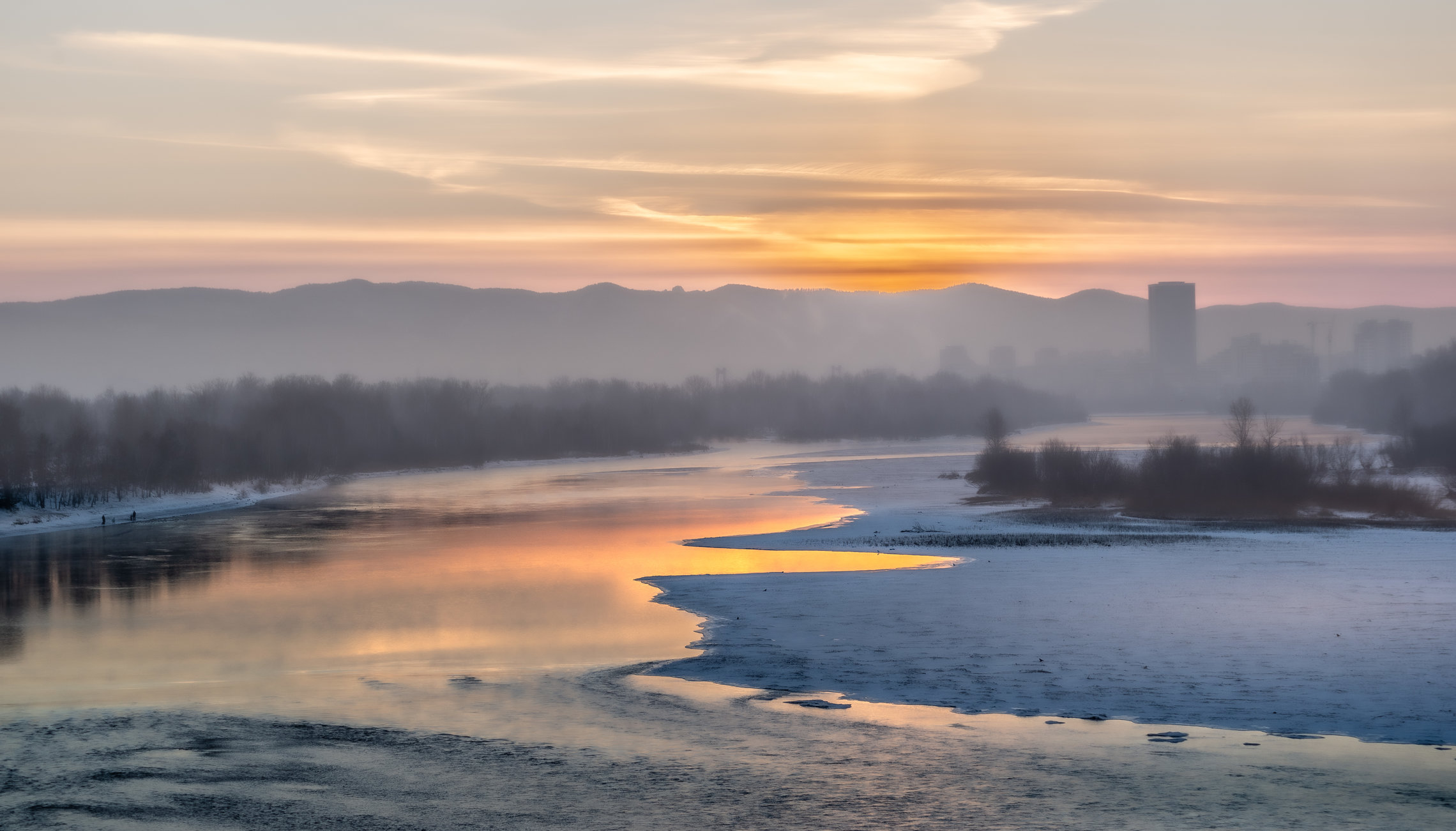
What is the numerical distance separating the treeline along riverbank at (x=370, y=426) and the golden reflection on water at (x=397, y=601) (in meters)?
14.3

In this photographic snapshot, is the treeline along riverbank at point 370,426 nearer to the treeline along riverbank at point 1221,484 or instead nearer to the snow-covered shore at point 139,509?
the snow-covered shore at point 139,509

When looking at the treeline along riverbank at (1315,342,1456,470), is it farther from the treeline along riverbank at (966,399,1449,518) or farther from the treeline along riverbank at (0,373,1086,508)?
the treeline along riverbank at (0,373,1086,508)

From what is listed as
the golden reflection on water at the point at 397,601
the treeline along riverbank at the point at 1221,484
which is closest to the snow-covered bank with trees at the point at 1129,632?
the golden reflection on water at the point at 397,601

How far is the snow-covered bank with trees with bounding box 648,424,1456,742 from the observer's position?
645 inches

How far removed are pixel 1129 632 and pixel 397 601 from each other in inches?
610

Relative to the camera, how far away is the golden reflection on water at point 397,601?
65.1 feet

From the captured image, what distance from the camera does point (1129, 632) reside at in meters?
21.2

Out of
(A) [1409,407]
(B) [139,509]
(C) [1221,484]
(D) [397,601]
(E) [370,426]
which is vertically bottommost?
(C) [1221,484]

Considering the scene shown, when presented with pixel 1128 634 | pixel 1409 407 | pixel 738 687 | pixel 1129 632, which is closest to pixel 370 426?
pixel 1409 407

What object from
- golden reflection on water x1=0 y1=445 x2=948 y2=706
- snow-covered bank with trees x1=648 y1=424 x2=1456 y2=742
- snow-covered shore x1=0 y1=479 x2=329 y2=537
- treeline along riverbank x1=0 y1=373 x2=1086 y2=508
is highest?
treeline along riverbank x1=0 y1=373 x2=1086 y2=508

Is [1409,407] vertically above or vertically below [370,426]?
below

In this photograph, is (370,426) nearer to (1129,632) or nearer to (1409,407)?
(1409,407)

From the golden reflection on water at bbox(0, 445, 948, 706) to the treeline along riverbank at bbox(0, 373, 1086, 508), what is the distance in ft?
46.9

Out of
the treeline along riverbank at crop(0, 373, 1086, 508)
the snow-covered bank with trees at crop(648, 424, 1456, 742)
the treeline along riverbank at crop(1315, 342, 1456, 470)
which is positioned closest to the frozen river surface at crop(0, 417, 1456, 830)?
the snow-covered bank with trees at crop(648, 424, 1456, 742)
